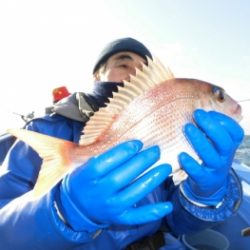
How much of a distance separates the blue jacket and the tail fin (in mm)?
202

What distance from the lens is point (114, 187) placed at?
146cm

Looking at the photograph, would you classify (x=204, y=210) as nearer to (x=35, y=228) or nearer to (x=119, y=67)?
(x=35, y=228)

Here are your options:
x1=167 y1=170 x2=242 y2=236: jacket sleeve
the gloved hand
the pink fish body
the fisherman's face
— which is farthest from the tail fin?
the fisherman's face

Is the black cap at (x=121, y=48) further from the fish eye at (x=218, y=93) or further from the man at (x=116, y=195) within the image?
the fish eye at (x=218, y=93)

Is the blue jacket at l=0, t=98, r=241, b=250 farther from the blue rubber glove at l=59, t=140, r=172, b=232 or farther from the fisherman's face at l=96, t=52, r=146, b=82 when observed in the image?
the fisherman's face at l=96, t=52, r=146, b=82

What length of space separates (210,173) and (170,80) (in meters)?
0.59

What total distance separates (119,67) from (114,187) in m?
1.57

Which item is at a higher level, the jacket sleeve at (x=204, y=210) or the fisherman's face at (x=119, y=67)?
the fisherman's face at (x=119, y=67)

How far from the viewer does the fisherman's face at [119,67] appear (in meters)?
2.75

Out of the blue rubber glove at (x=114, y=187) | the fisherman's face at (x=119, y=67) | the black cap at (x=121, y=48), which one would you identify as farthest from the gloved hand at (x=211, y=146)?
the black cap at (x=121, y=48)

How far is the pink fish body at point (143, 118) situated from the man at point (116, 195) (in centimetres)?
6

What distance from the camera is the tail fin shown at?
4.63 feet

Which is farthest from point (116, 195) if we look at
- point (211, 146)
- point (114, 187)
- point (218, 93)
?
point (218, 93)

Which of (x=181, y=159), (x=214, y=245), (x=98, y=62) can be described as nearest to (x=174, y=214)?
(x=214, y=245)
